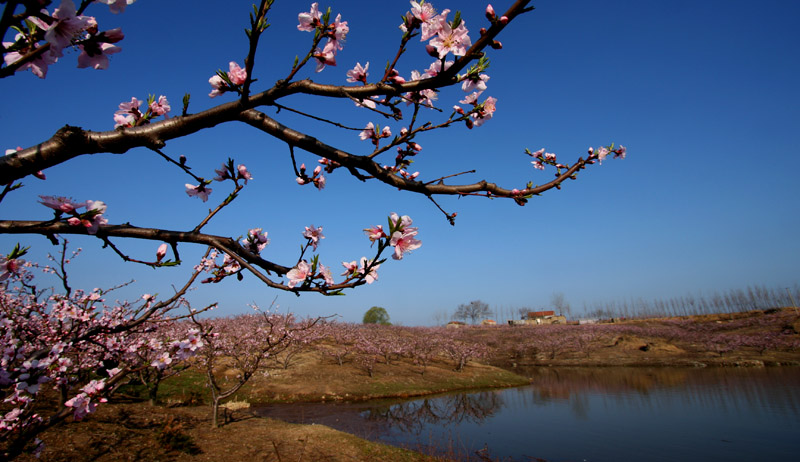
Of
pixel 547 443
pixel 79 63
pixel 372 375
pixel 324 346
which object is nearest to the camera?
pixel 79 63

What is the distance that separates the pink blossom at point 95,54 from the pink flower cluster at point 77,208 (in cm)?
52

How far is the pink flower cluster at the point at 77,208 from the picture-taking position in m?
1.35

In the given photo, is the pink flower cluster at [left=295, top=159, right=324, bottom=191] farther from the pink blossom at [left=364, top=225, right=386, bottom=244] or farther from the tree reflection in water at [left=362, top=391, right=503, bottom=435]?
the tree reflection in water at [left=362, top=391, right=503, bottom=435]

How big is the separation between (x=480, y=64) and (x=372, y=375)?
19.0 metres

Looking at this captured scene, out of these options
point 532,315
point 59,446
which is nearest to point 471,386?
point 59,446

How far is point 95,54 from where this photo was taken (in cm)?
123

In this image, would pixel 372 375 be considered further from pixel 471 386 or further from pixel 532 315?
pixel 532 315

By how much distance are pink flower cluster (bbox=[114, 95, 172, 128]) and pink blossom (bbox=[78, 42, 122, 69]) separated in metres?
0.63

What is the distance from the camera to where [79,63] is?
49.8 inches

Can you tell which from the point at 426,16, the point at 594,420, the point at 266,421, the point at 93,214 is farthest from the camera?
the point at 594,420

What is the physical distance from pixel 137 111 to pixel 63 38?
36.0 inches

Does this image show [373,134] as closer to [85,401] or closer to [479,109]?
[479,109]

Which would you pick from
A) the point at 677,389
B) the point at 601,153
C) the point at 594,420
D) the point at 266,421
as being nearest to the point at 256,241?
the point at 601,153

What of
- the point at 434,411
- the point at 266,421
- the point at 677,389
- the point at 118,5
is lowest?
the point at 677,389
